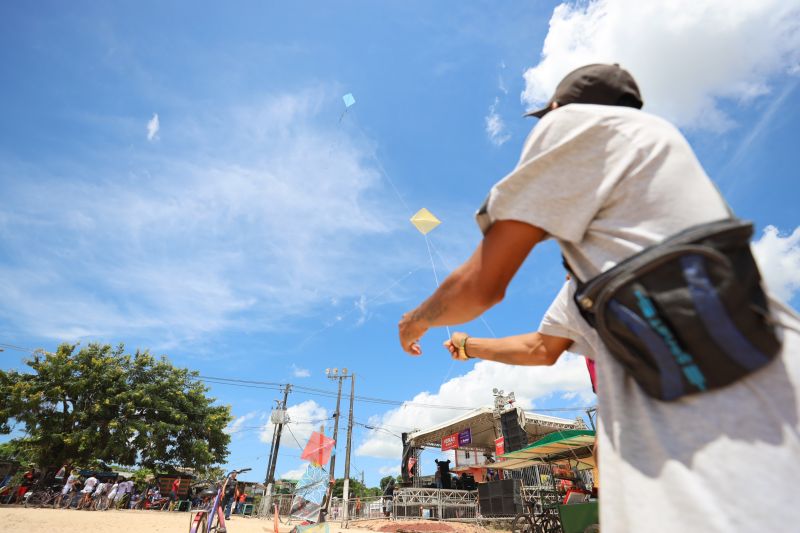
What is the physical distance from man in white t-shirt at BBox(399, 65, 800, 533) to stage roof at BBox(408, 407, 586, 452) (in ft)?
62.3

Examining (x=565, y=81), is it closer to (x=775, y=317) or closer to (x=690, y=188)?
(x=690, y=188)

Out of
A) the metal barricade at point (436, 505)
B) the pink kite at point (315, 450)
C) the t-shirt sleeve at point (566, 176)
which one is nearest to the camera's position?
the t-shirt sleeve at point (566, 176)

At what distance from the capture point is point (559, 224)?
2.71 ft

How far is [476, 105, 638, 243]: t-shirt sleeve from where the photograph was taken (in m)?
0.80

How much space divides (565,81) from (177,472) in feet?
107

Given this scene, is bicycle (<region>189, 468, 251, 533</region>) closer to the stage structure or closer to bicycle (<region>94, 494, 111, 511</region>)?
the stage structure

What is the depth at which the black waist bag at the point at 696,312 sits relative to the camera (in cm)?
61

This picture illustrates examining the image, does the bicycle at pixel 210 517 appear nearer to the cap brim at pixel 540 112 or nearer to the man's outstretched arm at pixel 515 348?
the man's outstretched arm at pixel 515 348

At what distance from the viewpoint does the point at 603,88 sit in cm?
98

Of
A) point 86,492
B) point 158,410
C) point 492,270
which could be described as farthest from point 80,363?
point 492,270

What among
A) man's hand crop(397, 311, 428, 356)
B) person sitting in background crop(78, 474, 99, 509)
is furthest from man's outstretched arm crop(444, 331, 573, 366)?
person sitting in background crop(78, 474, 99, 509)

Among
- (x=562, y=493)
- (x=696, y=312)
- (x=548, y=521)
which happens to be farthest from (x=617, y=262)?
(x=562, y=493)

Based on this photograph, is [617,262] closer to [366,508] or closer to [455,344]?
[455,344]

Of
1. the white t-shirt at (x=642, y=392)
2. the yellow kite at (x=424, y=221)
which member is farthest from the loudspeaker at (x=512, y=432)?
the white t-shirt at (x=642, y=392)
